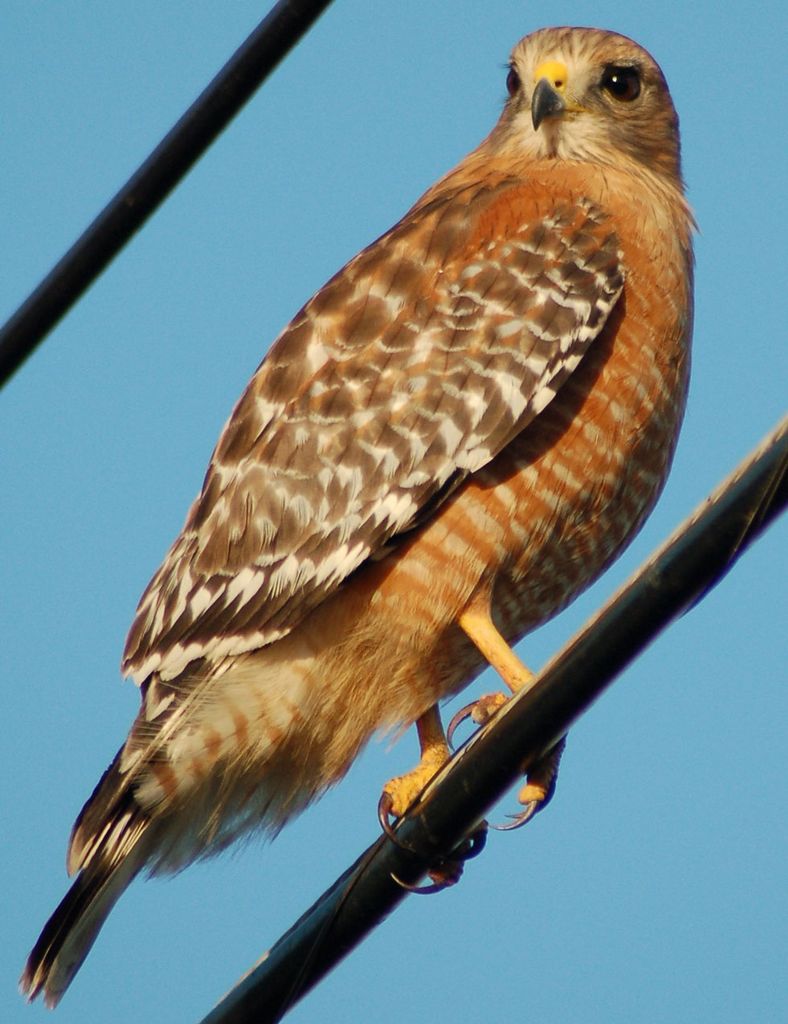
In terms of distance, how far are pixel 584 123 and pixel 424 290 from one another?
1.20 m

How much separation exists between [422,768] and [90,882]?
116 cm

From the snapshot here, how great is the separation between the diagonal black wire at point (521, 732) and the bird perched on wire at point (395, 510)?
1.34 meters

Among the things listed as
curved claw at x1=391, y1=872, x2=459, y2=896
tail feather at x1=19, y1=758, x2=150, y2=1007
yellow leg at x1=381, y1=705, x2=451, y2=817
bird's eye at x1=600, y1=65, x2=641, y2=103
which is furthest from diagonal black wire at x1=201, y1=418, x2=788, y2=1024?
bird's eye at x1=600, y1=65, x2=641, y2=103

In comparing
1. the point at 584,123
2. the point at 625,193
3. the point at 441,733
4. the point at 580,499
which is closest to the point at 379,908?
the point at 580,499

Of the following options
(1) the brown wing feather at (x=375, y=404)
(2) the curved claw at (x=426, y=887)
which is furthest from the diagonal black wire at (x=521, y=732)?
(1) the brown wing feather at (x=375, y=404)

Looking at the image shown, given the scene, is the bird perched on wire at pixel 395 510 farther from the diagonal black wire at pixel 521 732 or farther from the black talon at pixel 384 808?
the diagonal black wire at pixel 521 732

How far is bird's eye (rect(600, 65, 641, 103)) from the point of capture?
22.0 feet

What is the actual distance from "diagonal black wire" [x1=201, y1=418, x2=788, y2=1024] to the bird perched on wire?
1.34 metres

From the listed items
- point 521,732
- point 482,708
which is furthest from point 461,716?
point 521,732

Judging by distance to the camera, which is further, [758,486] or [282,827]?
[282,827]

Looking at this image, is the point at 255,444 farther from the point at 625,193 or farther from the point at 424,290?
the point at 625,193

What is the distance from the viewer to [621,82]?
6730 millimetres

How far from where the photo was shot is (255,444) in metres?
5.86

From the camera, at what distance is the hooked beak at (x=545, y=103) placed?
251 inches
